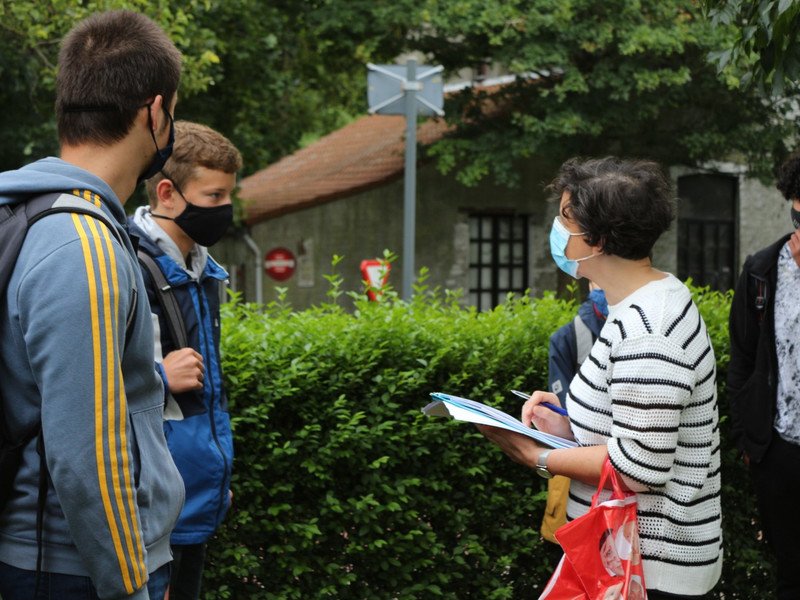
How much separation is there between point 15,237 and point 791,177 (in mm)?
3172

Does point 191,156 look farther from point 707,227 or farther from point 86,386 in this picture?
point 707,227

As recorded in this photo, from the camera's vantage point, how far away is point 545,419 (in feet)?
10.8

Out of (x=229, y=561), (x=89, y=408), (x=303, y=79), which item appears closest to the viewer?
(x=89, y=408)

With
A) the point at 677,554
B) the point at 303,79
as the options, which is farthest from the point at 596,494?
the point at 303,79

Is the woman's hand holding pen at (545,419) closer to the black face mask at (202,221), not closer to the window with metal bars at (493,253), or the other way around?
the black face mask at (202,221)

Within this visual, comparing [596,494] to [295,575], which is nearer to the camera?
[596,494]

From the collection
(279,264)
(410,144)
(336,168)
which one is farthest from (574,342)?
(336,168)

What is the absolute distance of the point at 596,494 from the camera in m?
2.87

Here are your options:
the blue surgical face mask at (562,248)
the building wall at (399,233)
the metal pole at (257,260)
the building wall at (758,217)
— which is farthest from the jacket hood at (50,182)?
the building wall at (758,217)

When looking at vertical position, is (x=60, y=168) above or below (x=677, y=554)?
above

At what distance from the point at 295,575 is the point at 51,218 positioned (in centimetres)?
244

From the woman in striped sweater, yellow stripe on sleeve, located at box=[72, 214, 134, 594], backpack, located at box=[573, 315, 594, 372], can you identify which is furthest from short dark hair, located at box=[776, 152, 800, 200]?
yellow stripe on sleeve, located at box=[72, 214, 134, 594]

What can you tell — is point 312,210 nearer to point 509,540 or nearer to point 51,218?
point 509,540

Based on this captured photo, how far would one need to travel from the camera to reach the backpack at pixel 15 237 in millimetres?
2055
